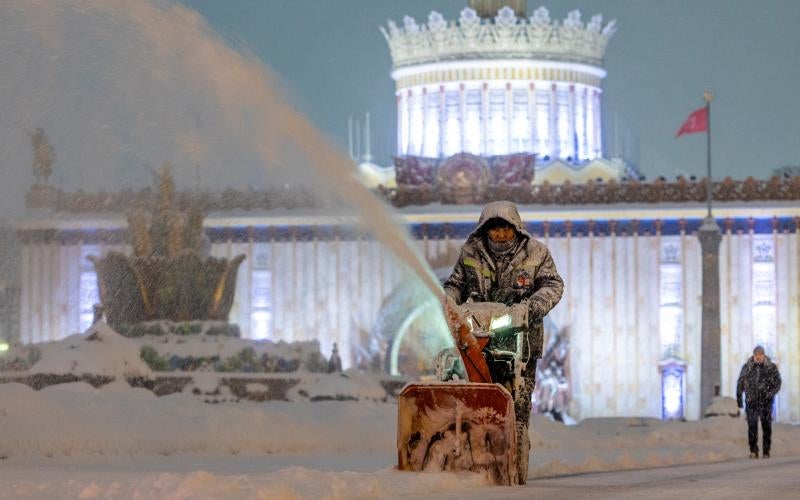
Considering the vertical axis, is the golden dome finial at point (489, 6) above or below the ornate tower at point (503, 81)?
above

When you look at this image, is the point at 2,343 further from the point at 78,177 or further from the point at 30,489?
the point at 30,489

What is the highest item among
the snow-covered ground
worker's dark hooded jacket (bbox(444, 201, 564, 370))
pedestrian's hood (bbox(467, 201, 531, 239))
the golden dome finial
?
the golden dome finial

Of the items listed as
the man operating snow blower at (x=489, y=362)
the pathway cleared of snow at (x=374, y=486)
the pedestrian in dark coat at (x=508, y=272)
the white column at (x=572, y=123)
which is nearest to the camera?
the pathway cleared of snow at (x=374, y=486)

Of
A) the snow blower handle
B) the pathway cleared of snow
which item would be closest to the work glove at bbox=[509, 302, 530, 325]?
the snow blower handle

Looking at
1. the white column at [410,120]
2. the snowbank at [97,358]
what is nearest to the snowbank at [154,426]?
the snowbank at [97,358]

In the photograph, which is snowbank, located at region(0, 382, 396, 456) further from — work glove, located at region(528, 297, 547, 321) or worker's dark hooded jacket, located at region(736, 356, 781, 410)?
work glove, located at region(528, 297, 547, 321)

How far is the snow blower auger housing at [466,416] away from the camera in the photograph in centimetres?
1341

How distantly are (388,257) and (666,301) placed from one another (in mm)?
8394

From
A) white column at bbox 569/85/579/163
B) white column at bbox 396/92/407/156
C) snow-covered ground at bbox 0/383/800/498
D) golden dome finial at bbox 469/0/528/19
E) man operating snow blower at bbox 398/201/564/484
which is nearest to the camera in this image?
snow-covered ground at bbox 0/383/800/498

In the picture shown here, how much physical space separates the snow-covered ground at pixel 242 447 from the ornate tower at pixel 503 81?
122ft

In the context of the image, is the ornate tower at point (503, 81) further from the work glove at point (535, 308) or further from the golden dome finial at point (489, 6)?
the work glove at point (535, 308)

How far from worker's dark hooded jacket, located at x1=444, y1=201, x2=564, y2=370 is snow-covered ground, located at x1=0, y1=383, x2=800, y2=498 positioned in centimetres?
152

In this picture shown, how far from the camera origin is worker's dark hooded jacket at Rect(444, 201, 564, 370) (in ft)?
46.8

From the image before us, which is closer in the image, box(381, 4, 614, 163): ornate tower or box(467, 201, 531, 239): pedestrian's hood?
box(467, 201, 531, 239): pedestrian's hood
